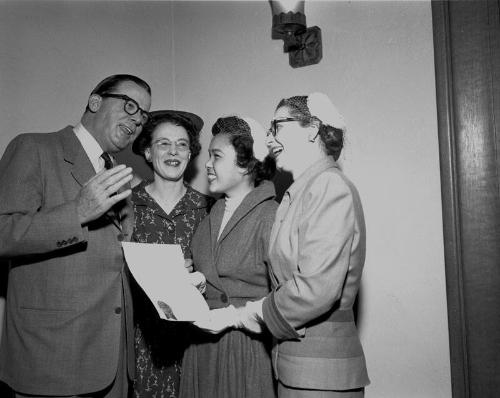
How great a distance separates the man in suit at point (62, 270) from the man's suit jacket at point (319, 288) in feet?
2.38

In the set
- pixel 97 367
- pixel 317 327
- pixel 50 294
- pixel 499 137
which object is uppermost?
pixel 499 137

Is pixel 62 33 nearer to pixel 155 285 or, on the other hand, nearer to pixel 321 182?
pixel 155 285

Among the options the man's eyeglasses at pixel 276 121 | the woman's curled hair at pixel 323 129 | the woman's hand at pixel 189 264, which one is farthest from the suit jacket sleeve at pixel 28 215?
the woman's curled hair at pixel 323 129

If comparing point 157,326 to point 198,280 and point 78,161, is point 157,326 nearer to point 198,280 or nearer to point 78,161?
point 198,280

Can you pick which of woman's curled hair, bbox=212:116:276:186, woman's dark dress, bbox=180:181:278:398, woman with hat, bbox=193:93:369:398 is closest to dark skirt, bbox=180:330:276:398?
woman's dark dress, bbox=180:181:278:398

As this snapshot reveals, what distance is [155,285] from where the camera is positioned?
2033mm

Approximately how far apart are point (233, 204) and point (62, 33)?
4.68 ft

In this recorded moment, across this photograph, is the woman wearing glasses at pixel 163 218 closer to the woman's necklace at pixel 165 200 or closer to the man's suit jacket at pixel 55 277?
the woman's necklace at pixel 165 200

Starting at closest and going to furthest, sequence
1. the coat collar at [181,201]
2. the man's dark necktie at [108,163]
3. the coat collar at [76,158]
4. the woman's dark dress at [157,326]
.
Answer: the coat collar at [76,158] < the man's dark necktie at [108,163] < the woman's dark dress at [157,326] < the coat collar at [181,201]

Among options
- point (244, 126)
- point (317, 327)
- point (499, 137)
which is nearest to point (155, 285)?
point (317, 327)

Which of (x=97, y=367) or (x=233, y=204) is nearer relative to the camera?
(x=97, y=367)

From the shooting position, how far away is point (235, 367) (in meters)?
2.31

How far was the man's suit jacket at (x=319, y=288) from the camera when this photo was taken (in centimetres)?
181

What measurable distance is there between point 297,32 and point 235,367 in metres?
2.04
